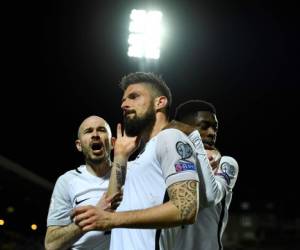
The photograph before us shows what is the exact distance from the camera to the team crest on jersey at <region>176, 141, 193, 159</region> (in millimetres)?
2717

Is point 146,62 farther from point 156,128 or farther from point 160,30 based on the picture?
point 156,128

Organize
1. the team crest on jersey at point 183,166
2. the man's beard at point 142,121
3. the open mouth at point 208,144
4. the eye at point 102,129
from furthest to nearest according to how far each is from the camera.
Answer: the eye at point 102,129 → the open mouth at point 208,144 → the man's beard at point 142,121 → the team crest on jersey at point 183,166

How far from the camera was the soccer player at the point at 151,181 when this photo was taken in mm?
2555

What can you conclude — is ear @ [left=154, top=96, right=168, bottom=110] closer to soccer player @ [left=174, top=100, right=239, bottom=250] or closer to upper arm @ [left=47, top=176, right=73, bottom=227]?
soccer player @ [left=174, top=100, right=239, bottom=250]

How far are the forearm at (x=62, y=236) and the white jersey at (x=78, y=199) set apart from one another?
8 centimetres

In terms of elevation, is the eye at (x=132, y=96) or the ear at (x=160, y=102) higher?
the eye at (x=132, y=96)

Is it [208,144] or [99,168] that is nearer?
[208,144]

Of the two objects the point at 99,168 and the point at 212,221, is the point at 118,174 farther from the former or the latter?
the point at 99,168

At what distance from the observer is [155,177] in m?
2.84

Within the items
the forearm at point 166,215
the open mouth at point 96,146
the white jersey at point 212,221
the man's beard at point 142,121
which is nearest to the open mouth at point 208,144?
the white jersey at point 212,221

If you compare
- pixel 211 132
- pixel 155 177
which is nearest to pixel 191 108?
pixel 211 132

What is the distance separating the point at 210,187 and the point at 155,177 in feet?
1.05

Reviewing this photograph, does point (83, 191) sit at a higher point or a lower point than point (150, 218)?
higher

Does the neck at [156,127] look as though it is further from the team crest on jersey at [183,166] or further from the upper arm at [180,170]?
the team crest on jersey at [183,166]
